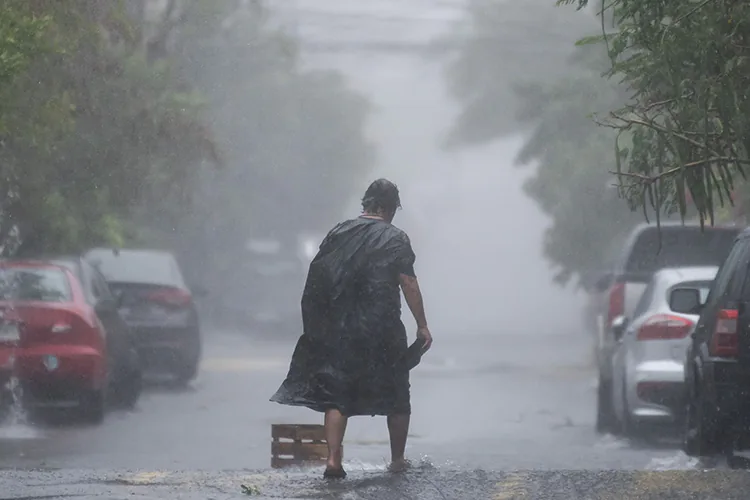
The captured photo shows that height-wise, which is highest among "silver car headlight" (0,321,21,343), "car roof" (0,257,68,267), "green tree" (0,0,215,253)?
"green tree" (0,0,215,253)

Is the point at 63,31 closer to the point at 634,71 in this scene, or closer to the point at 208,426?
the point at 208,426

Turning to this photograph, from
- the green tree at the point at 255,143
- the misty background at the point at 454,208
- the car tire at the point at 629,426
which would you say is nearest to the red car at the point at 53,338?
the car tire at the point at 629,426

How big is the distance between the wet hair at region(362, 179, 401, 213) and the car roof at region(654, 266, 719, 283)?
17.2 feet

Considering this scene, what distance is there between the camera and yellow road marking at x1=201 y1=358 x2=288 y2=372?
26.1 m

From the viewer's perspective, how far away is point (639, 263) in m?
17.6

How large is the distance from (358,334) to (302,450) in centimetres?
105

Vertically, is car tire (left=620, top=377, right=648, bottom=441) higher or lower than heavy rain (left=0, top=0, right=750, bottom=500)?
lower

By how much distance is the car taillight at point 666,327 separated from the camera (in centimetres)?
1413

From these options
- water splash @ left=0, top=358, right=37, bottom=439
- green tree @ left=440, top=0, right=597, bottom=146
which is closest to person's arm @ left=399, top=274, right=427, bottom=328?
water splash @ left=0, top=358, right=37, bottom=439

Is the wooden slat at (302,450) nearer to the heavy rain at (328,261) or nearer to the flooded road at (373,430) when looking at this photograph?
the heavy rain at (328,261)

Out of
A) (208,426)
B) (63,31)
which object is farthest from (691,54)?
(63,31)

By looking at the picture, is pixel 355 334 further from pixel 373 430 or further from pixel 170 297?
pixel 170 297

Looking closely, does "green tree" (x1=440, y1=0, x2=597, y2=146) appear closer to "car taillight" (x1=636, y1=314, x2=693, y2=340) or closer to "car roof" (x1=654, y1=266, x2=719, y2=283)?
"car roof" (x1=654, y1=266, x2=719, y2=283)

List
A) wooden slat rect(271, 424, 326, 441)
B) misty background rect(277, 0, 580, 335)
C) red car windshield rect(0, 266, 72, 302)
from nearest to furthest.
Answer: wooden slat rect(271, 424, 326, 441), red car windshield rect(0, 266, 72, 302), misty background rect(277, 0, 580, 335)
